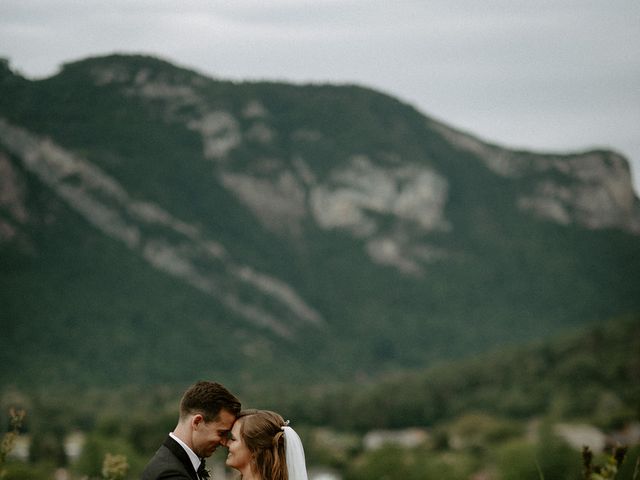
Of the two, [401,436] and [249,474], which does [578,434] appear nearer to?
[401,436]

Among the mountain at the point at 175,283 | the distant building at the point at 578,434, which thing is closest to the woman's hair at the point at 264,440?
the distant building at the point at 578,434

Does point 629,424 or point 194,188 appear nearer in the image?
point 629,424

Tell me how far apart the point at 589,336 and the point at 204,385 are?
12339 centimetres

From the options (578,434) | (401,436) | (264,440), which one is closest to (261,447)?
(264,440)

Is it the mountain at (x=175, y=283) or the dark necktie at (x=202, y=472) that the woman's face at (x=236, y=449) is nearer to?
the dark necktie at (x=202, y=472)

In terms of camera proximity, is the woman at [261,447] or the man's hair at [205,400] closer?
the man's hair at [205,400]

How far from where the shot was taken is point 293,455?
732cm

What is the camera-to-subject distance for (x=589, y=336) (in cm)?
12619

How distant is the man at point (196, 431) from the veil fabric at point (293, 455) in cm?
67

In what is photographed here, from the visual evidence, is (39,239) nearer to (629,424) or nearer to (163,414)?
(163,414)

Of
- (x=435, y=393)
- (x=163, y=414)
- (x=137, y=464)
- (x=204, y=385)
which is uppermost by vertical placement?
(x=435, y=393)

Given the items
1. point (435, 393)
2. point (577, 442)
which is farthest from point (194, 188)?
point (577, 442)

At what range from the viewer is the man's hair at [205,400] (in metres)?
6.55

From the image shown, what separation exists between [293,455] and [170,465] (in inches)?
45.0
